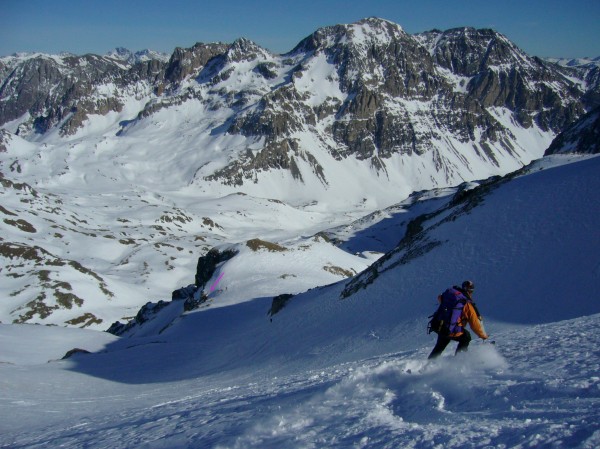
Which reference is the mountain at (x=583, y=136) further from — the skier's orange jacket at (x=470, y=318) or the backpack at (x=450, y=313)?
the backpack at (x=450, y=313)

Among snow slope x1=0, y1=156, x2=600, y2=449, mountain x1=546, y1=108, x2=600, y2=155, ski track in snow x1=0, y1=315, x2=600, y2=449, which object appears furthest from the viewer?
mountain x1=546, y1=108, x2=600, y2=155

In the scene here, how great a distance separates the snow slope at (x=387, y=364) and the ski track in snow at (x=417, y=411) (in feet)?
0.13

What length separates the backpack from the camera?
11247 millimetres

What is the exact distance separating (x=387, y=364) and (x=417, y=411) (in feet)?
8.59

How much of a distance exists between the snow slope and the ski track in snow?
1.6 inches

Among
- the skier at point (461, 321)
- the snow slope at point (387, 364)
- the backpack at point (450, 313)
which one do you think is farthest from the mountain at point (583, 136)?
the backpack at point (450, 313)

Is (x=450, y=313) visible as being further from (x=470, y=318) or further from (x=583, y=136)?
(x=583, y=136)

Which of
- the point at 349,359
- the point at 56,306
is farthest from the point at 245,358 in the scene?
the point at 56,306

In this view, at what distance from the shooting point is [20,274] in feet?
307

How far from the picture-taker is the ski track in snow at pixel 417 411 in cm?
723

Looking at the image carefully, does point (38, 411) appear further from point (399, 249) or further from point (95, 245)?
point (95, 245)

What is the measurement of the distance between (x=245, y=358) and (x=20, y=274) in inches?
3272

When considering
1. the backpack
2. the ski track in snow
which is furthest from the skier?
the ski track in snow

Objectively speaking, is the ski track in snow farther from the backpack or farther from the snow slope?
the backpack
